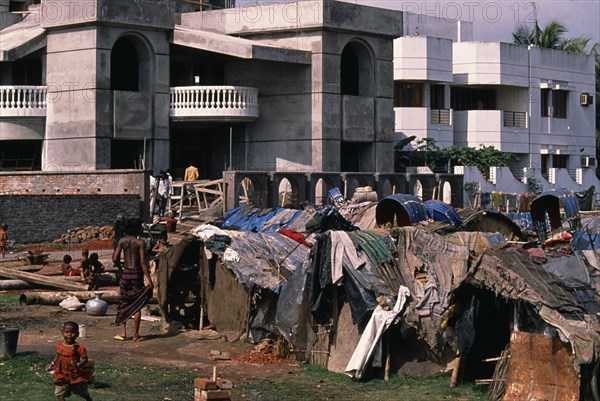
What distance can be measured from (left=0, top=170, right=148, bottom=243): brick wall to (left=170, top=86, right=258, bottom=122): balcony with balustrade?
161 inches

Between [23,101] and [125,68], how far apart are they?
305cm

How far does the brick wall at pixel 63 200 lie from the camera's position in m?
28.8

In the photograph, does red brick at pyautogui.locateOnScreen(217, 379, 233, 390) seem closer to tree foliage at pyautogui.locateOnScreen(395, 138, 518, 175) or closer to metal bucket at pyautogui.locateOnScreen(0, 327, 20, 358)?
metal bucket at pyautogui.locateOnScreen(0, 327, 20, 358)

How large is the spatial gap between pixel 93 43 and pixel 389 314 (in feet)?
65.4

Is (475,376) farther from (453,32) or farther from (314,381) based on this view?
(453,32)

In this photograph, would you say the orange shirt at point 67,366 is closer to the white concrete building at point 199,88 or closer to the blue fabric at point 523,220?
the blue fabric at point 523,220

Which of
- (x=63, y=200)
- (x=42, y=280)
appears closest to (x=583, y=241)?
(x=42, y=280)

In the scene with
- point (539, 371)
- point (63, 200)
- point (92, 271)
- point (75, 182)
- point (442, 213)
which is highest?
point (75, 182)

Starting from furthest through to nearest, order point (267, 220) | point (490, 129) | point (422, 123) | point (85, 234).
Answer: point (490, 129) < point (422, 123) < point (85, 234) < point (267, 220)

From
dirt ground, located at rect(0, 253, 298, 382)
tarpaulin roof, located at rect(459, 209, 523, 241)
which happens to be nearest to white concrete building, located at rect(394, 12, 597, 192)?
tarpaulin roof, located at rect(459, 209, 523, 241)

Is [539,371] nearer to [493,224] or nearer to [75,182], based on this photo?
[493,224]

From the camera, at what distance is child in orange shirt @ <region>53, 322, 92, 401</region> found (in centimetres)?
1154

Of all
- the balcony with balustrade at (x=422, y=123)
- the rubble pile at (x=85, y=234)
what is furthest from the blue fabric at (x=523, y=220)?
the balcony with balustrade at (x=422, y=123)

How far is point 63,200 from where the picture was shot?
29.2 meters
